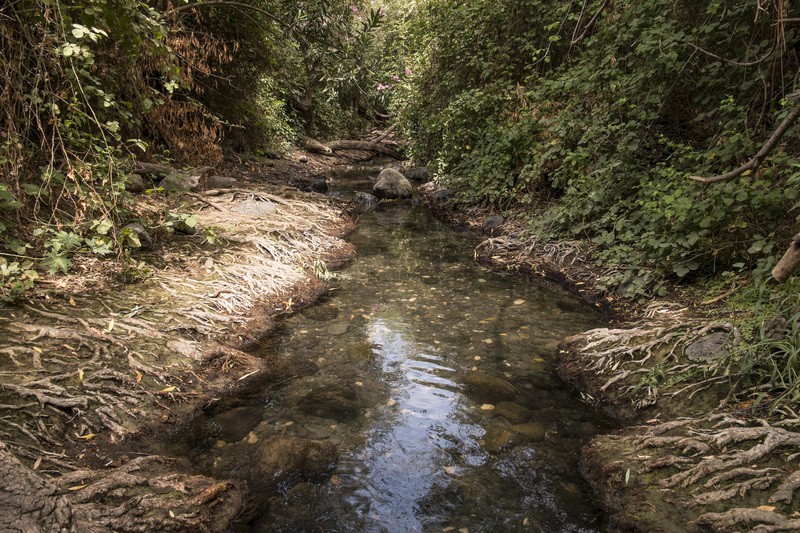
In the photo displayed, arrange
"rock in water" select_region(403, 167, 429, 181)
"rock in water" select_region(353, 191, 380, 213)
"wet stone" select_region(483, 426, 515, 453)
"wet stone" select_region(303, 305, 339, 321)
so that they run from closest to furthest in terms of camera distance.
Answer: "wet stone" select_region(483, 426, 515, 453)
"wet stone" select_region(303, 305, 339, 321)
"rock in water" select_region(353, 191, 380, 213)
"rock in water" select_region(403, 167, 429, 181)

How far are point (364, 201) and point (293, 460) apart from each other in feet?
30.2

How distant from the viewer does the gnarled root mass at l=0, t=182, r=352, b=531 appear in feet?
8.68

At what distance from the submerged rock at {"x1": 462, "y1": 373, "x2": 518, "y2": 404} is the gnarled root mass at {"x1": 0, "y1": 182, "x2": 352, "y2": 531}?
1.99 m

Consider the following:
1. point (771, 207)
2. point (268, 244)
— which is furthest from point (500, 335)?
point (268, 244)

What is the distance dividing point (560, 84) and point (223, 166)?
7.27m

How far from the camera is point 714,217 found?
497 cm

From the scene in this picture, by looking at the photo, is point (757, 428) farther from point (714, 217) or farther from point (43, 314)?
point (43, 314)

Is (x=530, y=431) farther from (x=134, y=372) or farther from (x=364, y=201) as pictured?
(x=364, y=201)

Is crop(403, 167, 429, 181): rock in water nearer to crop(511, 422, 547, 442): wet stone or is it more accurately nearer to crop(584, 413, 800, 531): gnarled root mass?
crop(511, 422, 547, 442): wet stone

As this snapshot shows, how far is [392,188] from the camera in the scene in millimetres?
12688

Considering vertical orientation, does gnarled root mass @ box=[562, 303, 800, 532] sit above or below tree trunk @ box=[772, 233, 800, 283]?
below

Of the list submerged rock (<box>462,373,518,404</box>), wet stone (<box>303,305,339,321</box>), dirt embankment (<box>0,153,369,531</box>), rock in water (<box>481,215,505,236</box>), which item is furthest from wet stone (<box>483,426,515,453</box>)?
rock in water (<box>481,215,505,236</box>)

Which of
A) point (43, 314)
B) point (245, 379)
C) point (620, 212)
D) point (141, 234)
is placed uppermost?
point (620, 212)

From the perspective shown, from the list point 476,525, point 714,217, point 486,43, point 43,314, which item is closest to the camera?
point 476,525
